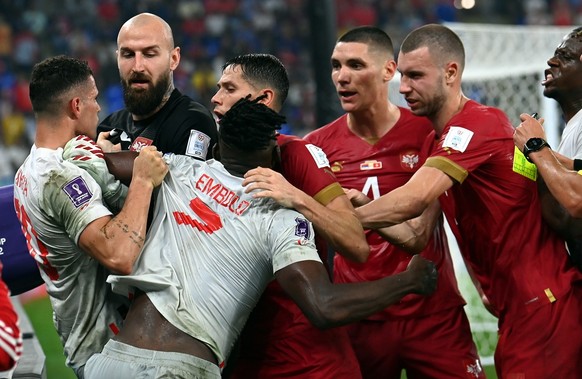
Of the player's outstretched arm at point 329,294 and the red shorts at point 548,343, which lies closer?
the player's outstretched arm at point 329,294

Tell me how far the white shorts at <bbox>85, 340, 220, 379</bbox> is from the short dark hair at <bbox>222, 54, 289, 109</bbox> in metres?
1.76

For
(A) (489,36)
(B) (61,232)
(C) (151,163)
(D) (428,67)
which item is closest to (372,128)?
(D) (428,67)

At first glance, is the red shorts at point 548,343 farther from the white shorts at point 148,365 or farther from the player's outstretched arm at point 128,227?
the player's outstretched arm at point 128,227

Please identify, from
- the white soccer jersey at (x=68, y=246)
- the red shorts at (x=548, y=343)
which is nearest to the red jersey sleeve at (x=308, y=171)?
the white soccer jersey at (x=68, y=246)

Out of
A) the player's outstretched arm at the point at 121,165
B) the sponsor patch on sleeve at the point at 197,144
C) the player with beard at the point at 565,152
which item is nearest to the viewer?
the player's outstretched arm at the point at 121,165

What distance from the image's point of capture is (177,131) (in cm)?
538

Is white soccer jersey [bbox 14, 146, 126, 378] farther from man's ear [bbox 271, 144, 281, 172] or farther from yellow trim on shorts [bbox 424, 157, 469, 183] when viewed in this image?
yellow trim on shorts [bbox 424, 157, 469, 183]

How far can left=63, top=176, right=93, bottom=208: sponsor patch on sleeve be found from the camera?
446 cm

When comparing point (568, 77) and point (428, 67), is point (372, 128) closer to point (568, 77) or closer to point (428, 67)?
point (428, 67)

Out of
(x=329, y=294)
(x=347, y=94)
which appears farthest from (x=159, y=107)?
(x=329, y=294)

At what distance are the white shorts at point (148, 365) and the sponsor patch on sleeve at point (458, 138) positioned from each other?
5.85 feet

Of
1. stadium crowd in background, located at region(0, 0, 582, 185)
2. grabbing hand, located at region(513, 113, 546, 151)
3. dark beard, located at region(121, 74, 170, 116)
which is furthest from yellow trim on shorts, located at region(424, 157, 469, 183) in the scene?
stadium crowd in background, located at region(0, 0, 582, 185)

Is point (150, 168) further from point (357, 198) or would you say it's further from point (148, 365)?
point (357, 198)

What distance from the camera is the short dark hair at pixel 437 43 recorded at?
5410mm
